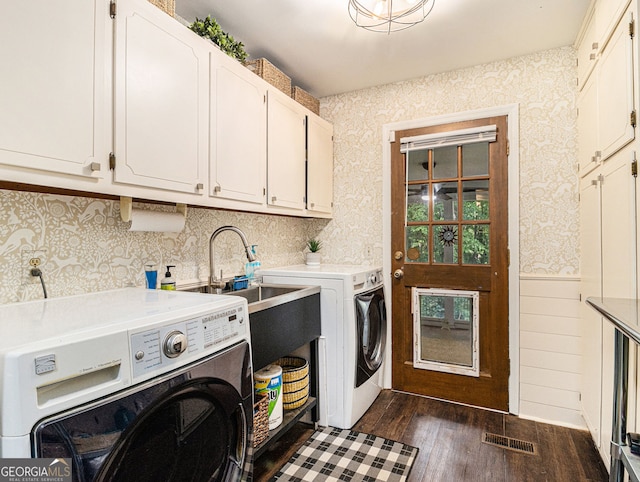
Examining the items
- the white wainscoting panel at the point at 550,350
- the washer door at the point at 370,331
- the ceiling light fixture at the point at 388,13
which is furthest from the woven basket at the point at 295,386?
the ceiling light fixture at the point at 388,13

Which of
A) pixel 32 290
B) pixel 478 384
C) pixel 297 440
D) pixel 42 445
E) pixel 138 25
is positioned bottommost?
pixel 297 440

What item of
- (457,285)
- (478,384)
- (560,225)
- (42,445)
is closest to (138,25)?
(42,445)

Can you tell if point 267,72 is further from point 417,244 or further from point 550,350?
point 550,350

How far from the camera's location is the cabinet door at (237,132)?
6.05 feet

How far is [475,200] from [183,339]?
230 centimetres

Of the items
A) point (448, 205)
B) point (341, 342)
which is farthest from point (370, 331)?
point (448, 205)

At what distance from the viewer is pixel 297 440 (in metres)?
2.16

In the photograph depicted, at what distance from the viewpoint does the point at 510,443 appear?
6.97 feet

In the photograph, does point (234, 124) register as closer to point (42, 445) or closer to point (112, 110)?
point (112, 110)

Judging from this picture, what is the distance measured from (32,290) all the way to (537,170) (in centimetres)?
295

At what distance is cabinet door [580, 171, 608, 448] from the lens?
189 centimetres

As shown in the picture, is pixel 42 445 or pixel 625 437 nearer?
pixel 42 445

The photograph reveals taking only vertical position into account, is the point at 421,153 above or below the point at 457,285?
above

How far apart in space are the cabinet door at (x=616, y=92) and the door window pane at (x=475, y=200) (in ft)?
2.68
